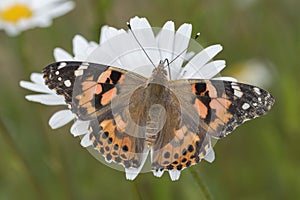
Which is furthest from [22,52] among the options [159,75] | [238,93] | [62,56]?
[238,93]

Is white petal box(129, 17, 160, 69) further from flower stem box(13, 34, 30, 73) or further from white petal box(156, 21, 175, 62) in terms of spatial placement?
flower stem box(13, 34, 30, 73)

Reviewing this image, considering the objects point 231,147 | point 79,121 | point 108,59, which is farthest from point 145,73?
point 231,147

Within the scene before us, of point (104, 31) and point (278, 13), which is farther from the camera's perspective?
point (278, 13)

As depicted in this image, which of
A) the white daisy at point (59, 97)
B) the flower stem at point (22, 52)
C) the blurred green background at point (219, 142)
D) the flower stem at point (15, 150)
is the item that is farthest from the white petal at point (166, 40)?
the flower stem at point (22, 52)

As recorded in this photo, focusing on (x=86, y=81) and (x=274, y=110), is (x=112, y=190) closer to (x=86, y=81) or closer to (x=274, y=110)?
(x=274, y=110)

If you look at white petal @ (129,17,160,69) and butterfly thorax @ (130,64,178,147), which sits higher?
white petal @ (129,17,160,69)

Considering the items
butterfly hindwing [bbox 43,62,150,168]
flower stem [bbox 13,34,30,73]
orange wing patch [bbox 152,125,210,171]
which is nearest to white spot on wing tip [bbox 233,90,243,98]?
orange wing patch [bbox 152,125,210,171]

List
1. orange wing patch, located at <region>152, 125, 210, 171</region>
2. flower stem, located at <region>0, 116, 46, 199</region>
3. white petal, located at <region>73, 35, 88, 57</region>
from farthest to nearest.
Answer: flower stem, located at <region>0, 116, 46, 199</region>, white petal, located at <region>73, 35, 88, 57</region>, orange wing patch, located at <region>152, 125, 210, 171</region>
